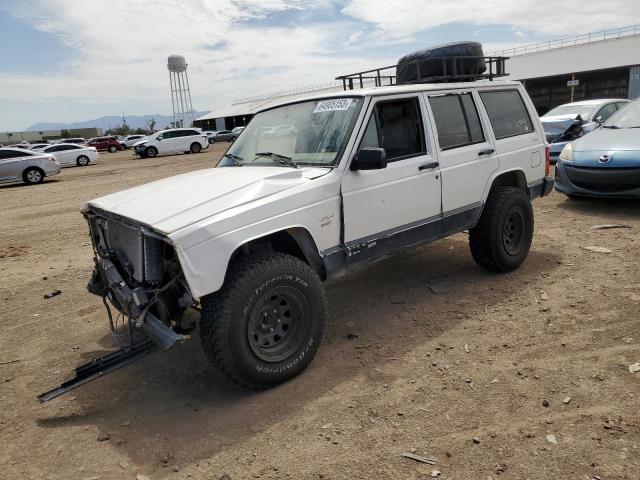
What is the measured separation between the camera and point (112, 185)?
16.2 m

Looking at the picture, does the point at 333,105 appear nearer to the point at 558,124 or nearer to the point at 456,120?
the point at 456,120

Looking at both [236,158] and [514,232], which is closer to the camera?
[236,158]

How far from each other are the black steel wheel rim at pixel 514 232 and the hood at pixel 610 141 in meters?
2.93

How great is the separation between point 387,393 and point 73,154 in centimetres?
2968

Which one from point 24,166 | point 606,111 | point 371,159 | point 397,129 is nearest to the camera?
point 371,159

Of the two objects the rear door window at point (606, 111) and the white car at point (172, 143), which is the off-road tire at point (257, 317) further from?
the white car at point (172, 143)

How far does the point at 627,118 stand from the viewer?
809 cm

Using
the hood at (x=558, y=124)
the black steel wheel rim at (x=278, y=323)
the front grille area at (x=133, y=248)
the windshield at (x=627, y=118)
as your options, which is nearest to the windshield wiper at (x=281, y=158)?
the black steel wheel rim at (x=278, y=323)

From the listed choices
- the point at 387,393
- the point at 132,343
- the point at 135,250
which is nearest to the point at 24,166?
the point at 135,250

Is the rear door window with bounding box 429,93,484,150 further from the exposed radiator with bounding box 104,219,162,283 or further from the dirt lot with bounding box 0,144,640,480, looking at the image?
the exposed radiator with bounding box 104,219,162,283

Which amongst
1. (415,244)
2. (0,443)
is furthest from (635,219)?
(0,443)

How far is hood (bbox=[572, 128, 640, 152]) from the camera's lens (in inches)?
279

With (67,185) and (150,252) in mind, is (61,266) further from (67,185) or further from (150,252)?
(67,185)

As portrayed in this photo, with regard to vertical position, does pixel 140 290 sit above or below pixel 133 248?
below
